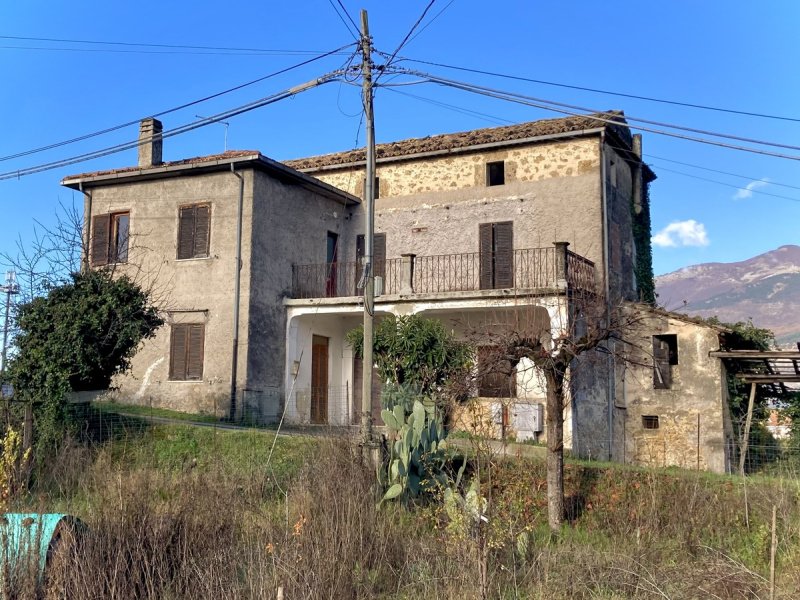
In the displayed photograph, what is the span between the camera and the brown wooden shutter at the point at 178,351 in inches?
720

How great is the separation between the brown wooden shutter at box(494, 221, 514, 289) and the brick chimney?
8.91 metres

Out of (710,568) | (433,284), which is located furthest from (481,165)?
(710,568)

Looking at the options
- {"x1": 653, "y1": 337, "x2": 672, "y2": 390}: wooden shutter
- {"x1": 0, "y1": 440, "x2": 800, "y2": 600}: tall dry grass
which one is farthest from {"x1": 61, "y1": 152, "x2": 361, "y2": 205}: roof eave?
{"x1": 0, "y1": 440, "x2": 800, "y2": 600}: tall dry grass

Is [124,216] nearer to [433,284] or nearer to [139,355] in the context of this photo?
[139,355]

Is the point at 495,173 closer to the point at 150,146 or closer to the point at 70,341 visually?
the point at 150,146

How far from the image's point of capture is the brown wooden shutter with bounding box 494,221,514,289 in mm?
18984

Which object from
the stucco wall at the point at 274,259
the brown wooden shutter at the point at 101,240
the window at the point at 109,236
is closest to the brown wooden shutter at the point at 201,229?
the stucco wall at the point at 274,259

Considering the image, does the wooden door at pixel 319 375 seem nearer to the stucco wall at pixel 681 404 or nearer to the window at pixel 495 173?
the window at pixel 495 173

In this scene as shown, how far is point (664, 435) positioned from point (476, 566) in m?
13.2

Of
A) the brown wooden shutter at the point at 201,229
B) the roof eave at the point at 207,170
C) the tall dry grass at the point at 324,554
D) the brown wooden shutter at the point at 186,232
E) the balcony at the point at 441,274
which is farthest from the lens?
the brown wooden shutter at the point at 186,232

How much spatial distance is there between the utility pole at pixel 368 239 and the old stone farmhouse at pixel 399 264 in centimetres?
562

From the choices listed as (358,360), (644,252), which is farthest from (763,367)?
(358,360)

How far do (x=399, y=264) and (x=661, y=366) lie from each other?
690 cm

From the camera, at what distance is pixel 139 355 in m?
18.8
